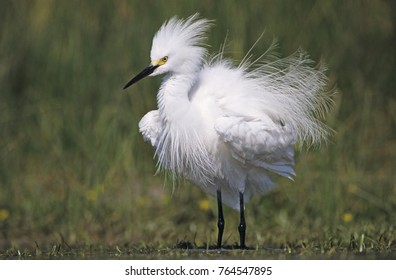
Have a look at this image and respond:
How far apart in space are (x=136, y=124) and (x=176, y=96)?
240 centimetres

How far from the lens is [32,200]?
23.0ft

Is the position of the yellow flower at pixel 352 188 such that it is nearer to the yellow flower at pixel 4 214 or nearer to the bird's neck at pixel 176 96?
the bird's neck at pixel 176 96

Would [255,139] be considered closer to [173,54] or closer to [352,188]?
[173,54]

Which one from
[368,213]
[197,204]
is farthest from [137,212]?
[368,213]

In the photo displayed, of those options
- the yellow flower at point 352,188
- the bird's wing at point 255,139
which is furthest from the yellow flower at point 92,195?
the yellow flower at point 352,188

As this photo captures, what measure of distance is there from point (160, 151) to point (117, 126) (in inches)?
81.4

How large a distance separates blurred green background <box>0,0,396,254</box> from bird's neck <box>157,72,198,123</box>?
1.52 m

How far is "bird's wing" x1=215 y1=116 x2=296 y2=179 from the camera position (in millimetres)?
4820

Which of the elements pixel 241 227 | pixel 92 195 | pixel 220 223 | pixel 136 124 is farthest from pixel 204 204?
pixel 241 227

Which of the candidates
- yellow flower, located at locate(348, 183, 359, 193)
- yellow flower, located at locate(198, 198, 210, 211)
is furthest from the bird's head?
yellow flower, located at locate(348, 183, 359, 193)

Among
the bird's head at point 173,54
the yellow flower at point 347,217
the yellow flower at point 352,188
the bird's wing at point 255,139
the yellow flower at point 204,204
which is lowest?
the yellow flower at point 347,217

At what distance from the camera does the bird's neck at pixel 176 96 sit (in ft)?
16.4

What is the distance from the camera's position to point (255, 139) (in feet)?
15.9

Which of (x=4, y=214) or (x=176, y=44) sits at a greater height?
(x=176, y=44)
